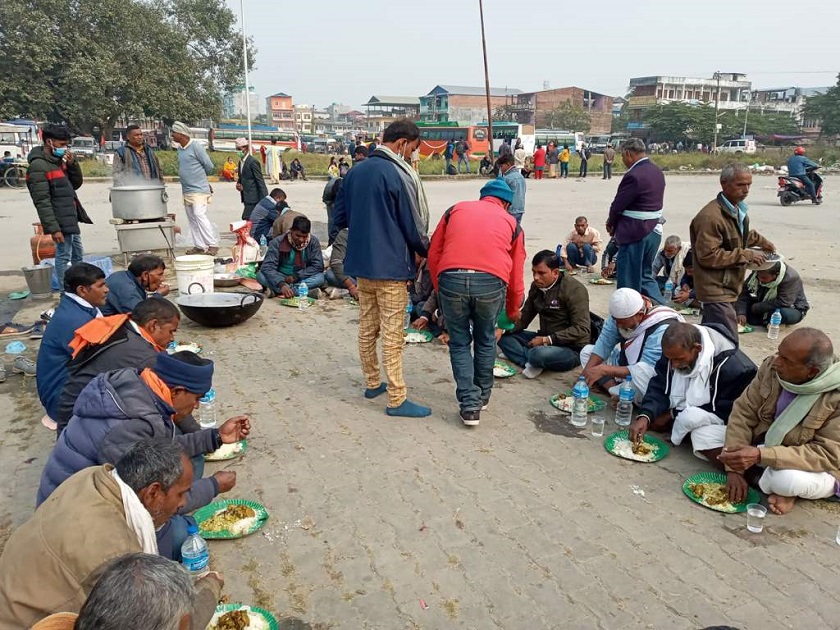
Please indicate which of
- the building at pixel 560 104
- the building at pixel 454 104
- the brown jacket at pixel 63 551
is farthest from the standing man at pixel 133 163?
the building at pixel 560 104

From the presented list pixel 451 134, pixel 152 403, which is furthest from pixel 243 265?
pixel 451 134

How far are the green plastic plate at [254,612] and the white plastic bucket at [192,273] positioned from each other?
4.98 meters

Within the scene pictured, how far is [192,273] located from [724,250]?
18.0 feet

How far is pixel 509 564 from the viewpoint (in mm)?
2969

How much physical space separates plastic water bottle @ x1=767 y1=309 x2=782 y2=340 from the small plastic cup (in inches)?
149

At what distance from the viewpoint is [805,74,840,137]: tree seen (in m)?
57.7

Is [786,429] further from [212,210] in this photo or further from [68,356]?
[212,210]

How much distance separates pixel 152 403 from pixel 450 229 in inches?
86.9

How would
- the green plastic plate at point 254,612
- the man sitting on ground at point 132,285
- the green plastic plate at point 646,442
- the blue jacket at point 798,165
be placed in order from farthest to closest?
1. the blue jacket at point 798,165
2. the man sitting on ground at point 132,285
3. the green plastic plate at point 646,442
4. the green plastic plate at point 254,612

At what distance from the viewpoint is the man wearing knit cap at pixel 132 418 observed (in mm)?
2531

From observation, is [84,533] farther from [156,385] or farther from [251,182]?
[251,182]

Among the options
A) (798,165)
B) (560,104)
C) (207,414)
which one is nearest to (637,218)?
(207,414)

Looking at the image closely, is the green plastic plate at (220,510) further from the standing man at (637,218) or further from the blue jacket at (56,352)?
the standing man at (637,218)

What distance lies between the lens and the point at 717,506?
3.39m
